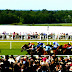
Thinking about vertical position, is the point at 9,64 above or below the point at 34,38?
above

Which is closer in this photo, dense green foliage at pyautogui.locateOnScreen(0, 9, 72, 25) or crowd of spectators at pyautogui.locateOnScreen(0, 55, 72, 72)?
crowd of spectators at pyautogui.locateOnScreen(0, 55, 72, 72)

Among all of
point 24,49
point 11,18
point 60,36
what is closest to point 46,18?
point 11,18

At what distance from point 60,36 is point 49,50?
14177 mm

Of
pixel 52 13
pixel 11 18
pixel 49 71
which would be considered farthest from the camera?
pixel 52 13

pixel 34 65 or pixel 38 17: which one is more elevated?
pixel 34 65

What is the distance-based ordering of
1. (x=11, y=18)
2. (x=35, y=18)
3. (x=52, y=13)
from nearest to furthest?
1. (x=11, y=18)
2. (x=35, y=18)
3. (x=52, y=13)

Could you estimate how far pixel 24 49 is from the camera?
1573cm

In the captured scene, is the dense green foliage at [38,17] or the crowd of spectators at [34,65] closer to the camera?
the crowd of spectators at [34,65]

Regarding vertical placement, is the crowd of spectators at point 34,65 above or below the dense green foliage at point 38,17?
above

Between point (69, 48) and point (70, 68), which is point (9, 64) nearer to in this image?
point (70, 68)

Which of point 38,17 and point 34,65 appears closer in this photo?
point 34,65

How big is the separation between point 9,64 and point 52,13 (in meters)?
45.9

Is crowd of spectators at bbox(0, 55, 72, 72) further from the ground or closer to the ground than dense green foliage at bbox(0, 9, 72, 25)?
further from the ground

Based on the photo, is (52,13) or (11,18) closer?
(11,18)
